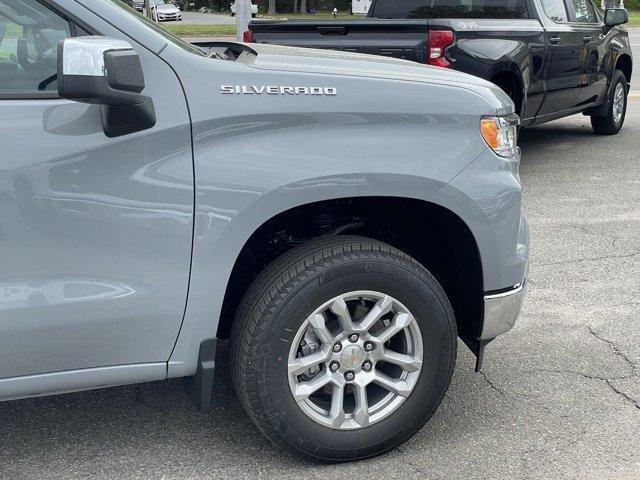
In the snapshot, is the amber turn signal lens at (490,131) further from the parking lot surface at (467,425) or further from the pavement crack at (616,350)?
the pavement crack at (616,350)

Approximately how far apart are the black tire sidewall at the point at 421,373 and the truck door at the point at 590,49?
6.37 meters

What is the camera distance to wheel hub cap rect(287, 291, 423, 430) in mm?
3010

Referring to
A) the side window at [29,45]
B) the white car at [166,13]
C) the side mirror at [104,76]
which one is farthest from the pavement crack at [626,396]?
the white car at [166,13]

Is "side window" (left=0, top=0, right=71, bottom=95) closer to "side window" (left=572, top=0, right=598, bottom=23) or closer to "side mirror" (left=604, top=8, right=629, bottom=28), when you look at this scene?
"side window" (left=572, top=0, right=598, bottom=23)

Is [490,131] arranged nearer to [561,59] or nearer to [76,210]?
[76,210]

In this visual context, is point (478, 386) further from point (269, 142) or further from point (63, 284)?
point (63, 284)

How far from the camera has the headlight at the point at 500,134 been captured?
10.3 ft

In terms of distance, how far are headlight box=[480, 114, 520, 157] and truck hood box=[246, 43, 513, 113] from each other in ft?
0.25

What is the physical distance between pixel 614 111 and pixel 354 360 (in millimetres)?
7753

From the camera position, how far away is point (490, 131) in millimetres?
3170

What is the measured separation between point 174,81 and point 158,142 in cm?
20

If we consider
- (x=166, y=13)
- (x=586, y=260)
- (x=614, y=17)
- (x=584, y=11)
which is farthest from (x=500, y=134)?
(x=166, y=13)

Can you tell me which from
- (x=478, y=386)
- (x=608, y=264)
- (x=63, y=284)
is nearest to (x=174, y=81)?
(x=63, y=284)

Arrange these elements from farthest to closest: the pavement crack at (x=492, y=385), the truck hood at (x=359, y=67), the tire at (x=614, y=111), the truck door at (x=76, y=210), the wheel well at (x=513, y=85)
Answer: the tire at (x=614, y=111) < the wheel well at (x=513, y=85) < the pavement crack at (x=492, y=385) < the truck hood at (x=359, y=67) < the truck door at (x=76, y=210)
